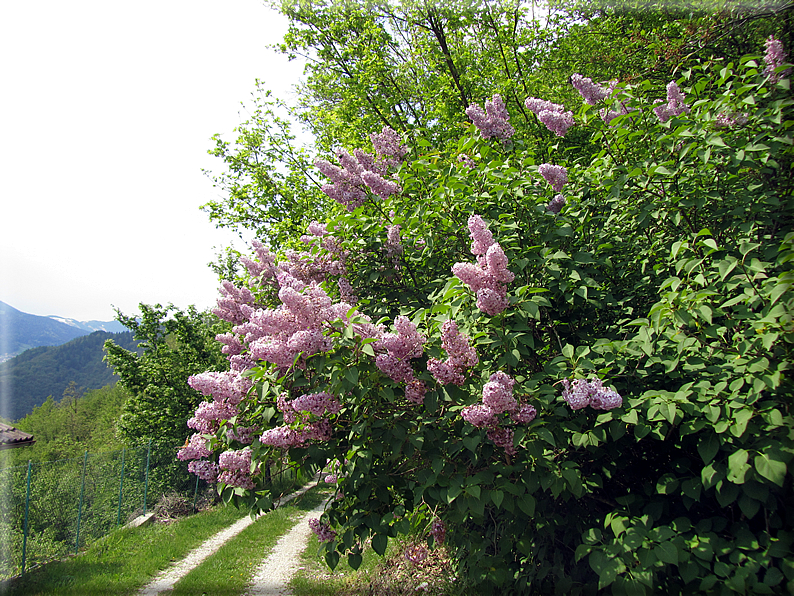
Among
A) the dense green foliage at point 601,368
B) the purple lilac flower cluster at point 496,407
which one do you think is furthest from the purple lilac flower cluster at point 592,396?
the purple lilac flower cluster at point 496,407

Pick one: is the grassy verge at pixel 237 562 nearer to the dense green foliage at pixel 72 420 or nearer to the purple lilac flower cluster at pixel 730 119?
the purple lilac flower cluster at pixel 730 119

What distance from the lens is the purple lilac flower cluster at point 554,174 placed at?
335cm

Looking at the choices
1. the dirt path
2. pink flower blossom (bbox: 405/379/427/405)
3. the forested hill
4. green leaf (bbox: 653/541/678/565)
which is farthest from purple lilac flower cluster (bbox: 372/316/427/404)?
the forested hill

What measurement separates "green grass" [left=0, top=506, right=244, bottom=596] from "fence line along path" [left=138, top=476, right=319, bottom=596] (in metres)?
0.14

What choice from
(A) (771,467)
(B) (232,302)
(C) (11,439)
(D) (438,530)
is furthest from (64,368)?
(A) (771,467)

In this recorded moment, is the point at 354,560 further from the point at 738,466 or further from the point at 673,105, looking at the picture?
the point at 673,105

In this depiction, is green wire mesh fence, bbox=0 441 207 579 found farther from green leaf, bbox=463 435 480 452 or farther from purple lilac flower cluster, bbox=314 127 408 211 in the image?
green leaf, bbox=463 435 480 452

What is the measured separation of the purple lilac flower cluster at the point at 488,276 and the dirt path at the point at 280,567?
4.33 metres

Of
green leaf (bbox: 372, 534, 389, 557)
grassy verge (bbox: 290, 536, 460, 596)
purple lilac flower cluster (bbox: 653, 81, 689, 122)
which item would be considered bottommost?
grassy verge (bbox: 290, 536, 460, 596)

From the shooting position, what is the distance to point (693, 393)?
2.31 meters

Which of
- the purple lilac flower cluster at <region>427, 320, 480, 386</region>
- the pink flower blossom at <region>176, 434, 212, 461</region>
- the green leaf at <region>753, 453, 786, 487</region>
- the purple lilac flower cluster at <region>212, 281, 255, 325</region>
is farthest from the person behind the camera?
the purple lilac flower cluster at <region>212, 281, 255, 325</region>

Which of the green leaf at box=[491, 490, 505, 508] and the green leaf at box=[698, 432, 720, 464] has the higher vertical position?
the green leaf at box=[698, 432, 720, 464]

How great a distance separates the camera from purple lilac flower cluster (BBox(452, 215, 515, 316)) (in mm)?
2398

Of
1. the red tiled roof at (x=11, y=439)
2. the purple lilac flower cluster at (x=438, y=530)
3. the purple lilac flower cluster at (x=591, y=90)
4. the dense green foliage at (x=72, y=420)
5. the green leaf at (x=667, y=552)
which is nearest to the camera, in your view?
the green leaf at (x=667, y=552)
